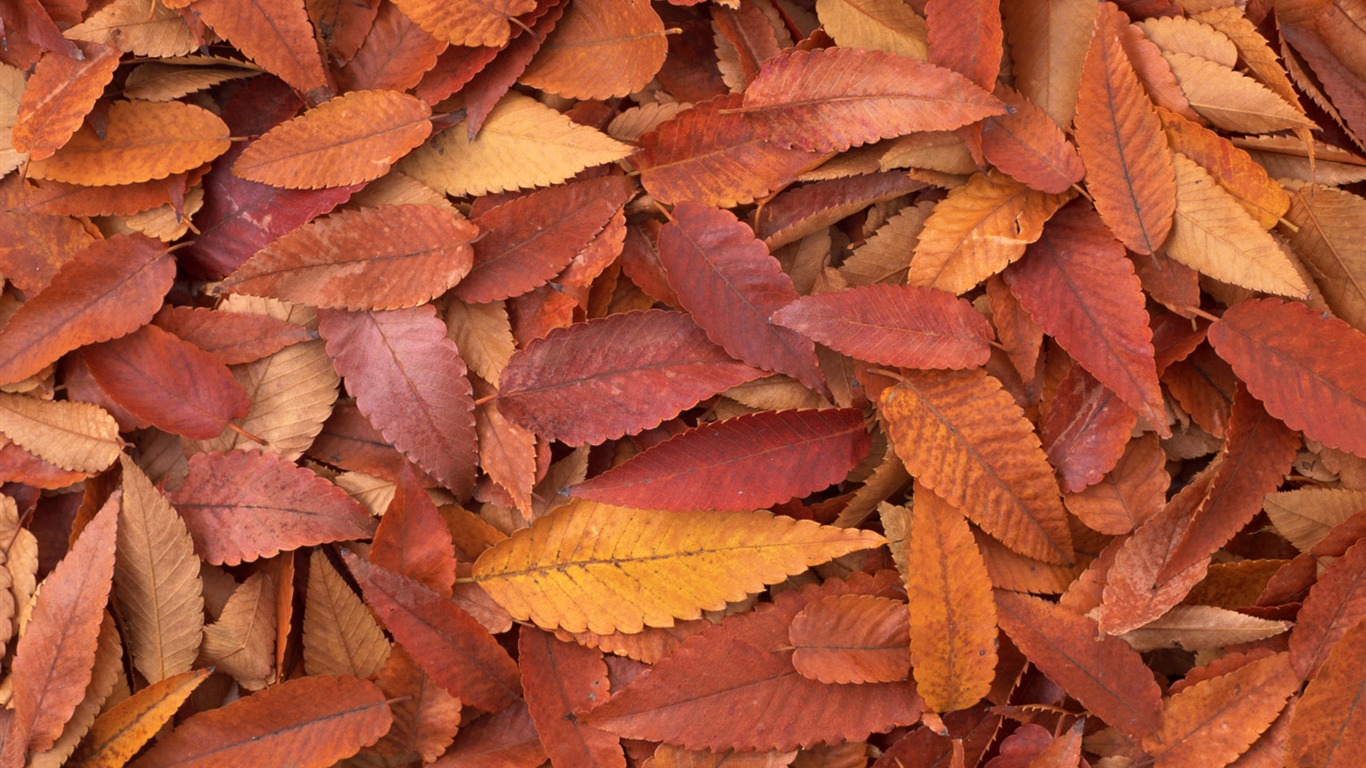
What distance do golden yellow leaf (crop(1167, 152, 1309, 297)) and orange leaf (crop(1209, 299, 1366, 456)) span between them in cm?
3

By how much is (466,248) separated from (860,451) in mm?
386

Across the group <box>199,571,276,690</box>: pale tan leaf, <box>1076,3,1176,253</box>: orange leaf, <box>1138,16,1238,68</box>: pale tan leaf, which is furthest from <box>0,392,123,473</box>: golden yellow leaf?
<box>1138,16,1238,68</box>: pale tan leaf

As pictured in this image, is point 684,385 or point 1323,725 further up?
point 684,385

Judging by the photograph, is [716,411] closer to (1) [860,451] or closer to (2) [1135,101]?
(1) [860,451]

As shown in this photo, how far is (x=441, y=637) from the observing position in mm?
866

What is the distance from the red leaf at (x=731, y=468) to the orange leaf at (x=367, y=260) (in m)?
0.23

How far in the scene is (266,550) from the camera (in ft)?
2.94

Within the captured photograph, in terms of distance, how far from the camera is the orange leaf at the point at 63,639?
0.86 meters

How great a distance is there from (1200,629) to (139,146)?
3.35 ft

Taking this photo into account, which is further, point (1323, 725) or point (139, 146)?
point (139, 146)

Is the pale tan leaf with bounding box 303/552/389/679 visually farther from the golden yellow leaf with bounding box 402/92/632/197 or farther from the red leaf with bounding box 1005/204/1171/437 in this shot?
the red leaf with bounding box 1005/204/1171/437

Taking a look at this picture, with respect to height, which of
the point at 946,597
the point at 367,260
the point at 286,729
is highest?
the point at 367,260

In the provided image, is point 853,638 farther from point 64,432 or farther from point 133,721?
point 64,432

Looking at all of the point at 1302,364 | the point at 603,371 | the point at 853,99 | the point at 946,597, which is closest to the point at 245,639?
Answer: the point at 603,371
